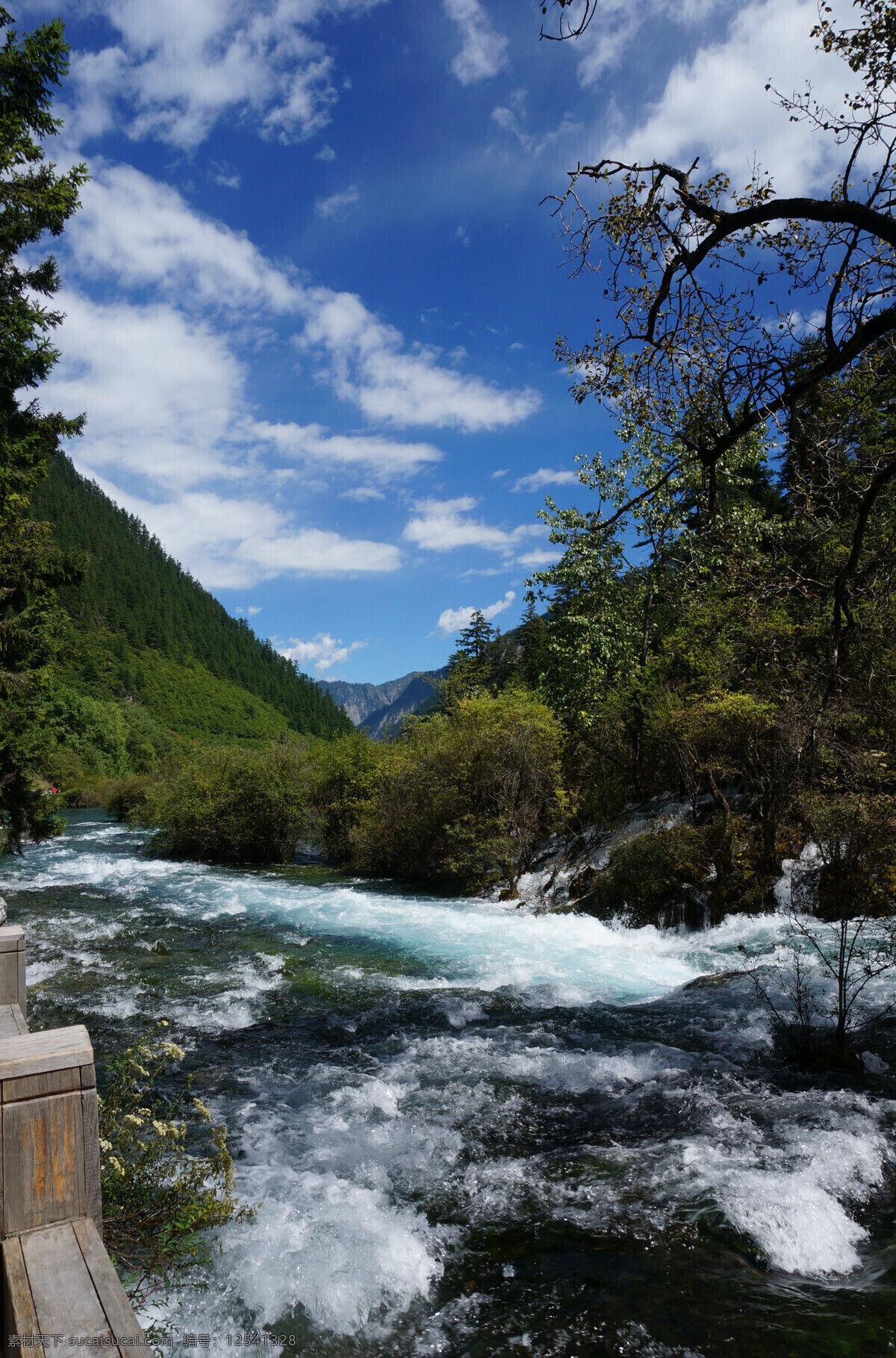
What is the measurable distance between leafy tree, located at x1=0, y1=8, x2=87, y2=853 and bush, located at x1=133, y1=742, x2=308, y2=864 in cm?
877

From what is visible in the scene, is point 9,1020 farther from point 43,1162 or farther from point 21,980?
point 43,1162

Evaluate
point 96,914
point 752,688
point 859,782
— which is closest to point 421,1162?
point 859,782

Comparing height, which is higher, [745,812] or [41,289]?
[41,289]

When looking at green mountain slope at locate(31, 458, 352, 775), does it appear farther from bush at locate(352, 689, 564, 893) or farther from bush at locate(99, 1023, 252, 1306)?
bush at locate(99, 1023, 252, 1306)

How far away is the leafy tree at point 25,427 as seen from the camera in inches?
535

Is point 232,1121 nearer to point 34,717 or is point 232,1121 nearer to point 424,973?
point 424,973

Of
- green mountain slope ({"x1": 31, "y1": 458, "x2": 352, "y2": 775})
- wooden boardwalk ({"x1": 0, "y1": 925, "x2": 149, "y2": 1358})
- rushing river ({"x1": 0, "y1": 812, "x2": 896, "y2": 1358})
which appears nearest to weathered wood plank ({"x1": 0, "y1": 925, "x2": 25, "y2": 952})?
wooden boardwalk ({"x1": 0, "y1": 925, "x2": 149, "y2": 1358})

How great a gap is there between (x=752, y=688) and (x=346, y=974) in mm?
8170

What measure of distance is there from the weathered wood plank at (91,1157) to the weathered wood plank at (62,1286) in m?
0.07

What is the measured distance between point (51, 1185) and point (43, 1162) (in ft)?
0.25

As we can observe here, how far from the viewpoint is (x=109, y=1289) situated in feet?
5.99

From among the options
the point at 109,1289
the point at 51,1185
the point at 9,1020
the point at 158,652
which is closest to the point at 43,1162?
the point at 51,1185

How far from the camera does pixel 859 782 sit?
10.3 m

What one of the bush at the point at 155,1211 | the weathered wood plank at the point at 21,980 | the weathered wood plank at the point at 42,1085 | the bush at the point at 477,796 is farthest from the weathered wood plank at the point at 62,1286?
the bush at the point at 477,796
